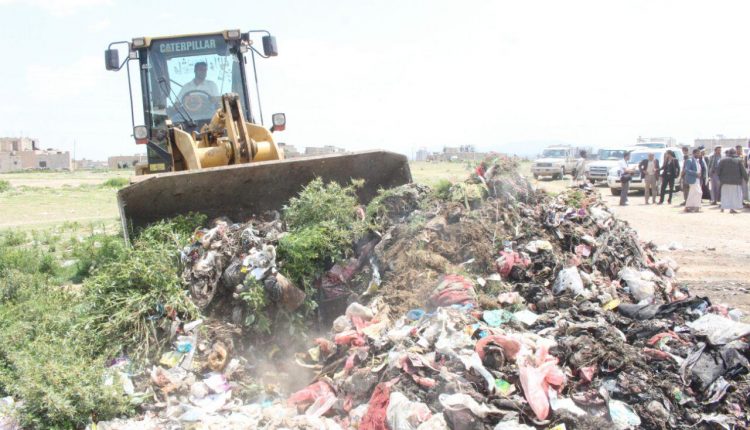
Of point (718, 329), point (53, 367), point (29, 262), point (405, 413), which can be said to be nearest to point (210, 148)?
point (29, 262)

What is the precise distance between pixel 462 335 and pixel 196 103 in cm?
487

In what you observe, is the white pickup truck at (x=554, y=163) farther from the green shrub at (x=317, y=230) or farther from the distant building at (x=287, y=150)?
the green shrub at (x=317, y=230)

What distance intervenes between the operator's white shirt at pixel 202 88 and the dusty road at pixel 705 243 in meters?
4.31

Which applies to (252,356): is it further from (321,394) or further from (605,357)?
(605,357)

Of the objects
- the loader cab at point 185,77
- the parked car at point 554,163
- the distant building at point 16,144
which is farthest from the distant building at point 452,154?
the distant building at point 16,144

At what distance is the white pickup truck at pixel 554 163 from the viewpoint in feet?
80.9

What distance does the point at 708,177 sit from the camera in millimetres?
16312

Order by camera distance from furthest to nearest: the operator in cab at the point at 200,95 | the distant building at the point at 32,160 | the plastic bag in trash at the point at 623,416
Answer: the distant building at the point at 32,160
the operator in cab at the point at 200,95
the plastic bag in trash at the point at 623,416

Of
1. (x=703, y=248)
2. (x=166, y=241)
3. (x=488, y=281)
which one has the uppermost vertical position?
(x=166, y=241)

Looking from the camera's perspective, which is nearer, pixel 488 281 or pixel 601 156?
pixel 488 281

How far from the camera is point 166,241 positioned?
18.3ft

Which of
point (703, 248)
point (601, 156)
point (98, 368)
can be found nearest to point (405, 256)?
point (98, 368)

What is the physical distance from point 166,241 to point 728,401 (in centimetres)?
467

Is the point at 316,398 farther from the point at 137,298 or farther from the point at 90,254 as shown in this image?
the point at 90,254
